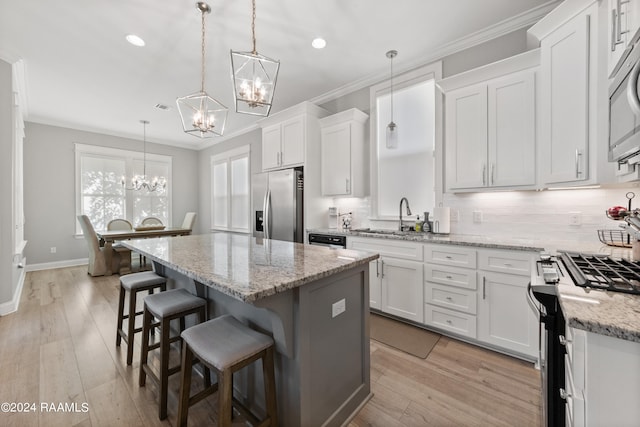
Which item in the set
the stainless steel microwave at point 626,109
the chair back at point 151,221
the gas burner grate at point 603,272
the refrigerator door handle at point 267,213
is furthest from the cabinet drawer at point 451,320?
the chair back at point 151,221

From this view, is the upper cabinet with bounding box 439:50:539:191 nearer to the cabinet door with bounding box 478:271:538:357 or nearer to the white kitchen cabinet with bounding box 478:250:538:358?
the white kitchen cabinet with bounding box 478:250:538:358

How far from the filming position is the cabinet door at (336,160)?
11.8 ft

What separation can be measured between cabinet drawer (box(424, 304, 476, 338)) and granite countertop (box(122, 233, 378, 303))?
1313 millimetres

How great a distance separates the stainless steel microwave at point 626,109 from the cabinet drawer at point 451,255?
1113 mm

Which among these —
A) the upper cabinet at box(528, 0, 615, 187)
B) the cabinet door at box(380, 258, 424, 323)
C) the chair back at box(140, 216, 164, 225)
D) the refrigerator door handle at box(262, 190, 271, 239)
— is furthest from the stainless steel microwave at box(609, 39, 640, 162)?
the chair back at box(140, 216, 164, 225)

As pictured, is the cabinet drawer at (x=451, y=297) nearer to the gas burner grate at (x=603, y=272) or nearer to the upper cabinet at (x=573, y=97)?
the gas burner grate at (x=603, y=272)

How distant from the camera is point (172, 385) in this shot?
6.08 ft

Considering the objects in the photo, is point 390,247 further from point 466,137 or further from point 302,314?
point 302,314

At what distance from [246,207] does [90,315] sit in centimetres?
337

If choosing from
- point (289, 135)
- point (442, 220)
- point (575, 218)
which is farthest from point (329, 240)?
point (575, 218)

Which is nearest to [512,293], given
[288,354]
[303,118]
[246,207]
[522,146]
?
[522,146]

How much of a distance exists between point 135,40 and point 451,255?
385cm

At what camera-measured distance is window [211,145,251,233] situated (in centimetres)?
598

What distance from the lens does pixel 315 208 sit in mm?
3885
